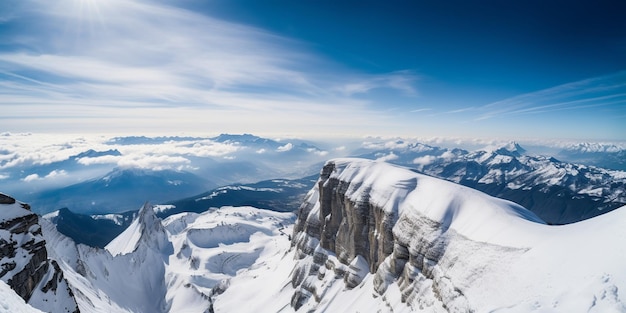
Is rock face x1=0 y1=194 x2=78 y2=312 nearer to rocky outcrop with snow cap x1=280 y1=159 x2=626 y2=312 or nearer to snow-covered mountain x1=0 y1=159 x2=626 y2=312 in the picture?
snow-covered mountain x1=0 y1=159 x2=626 y2=312

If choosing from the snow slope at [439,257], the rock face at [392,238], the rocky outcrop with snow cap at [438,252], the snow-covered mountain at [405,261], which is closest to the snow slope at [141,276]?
the snow-covered mountain at [405,261]

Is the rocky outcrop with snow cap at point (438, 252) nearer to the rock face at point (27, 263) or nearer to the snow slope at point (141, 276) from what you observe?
the snow slope at point (141, 276)

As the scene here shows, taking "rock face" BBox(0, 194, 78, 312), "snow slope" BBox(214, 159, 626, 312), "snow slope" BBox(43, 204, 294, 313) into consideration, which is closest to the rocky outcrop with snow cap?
"snow slope" BBox(214, 159, 626, 312)

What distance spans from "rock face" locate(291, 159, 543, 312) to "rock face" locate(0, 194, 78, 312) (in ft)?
198

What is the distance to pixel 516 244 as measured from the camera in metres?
42.8

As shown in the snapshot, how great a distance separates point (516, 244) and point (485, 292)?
28.2ft

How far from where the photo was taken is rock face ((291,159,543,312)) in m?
50.3

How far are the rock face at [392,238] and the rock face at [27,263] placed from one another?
198 ft

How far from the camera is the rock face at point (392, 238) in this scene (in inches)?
1980

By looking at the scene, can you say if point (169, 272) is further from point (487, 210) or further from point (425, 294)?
point (487, 210)

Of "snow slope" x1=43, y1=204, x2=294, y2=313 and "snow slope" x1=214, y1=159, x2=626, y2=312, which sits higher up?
"snow slope" x1=214, y1=159, x2=626, y2=312

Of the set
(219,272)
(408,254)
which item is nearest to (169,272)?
(219,272)

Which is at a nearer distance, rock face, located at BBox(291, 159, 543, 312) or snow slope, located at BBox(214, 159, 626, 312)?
snow slope, located at BBox(214, 159, 626, 312)

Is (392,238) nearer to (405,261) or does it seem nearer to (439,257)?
(405,261)
